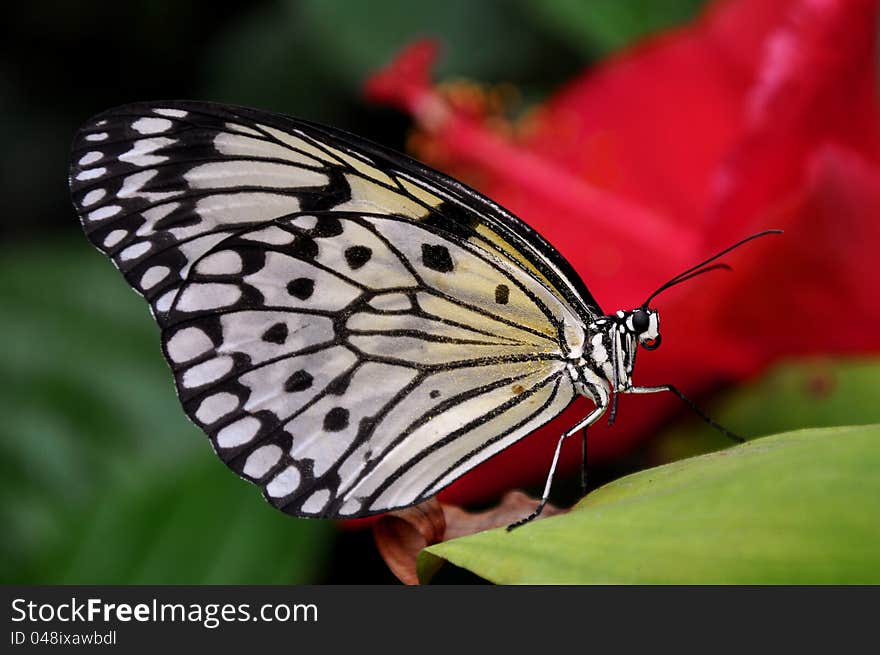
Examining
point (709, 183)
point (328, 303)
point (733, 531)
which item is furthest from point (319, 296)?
point (709, 183)

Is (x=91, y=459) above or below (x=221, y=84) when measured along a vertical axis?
below

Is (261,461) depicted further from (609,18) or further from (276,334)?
(609,18)

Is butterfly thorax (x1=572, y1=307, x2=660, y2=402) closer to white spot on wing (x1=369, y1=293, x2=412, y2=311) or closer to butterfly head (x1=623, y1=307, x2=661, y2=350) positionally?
butterfly head (x1=623, y1=307, x2=661, y2=350)

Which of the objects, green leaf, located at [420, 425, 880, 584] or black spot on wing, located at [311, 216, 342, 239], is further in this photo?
black spot on wing, located at [311, 216, 342, 239]

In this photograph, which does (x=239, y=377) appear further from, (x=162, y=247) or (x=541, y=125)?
(x=541, y=125)

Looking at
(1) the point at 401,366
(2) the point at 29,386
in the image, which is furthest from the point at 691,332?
(2) the point at 29,386

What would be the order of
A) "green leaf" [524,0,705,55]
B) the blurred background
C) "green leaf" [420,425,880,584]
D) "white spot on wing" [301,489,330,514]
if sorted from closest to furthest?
"green leaf" [420,425,880,584]
"white spot on wing" [301,489,330,514]
the blurred background
"green leaf" [524,0,705,55]

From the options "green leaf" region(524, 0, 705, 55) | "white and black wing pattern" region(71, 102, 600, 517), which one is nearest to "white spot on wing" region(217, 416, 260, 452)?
"white and black wing pattern" region(71, 102, 600, 517)
